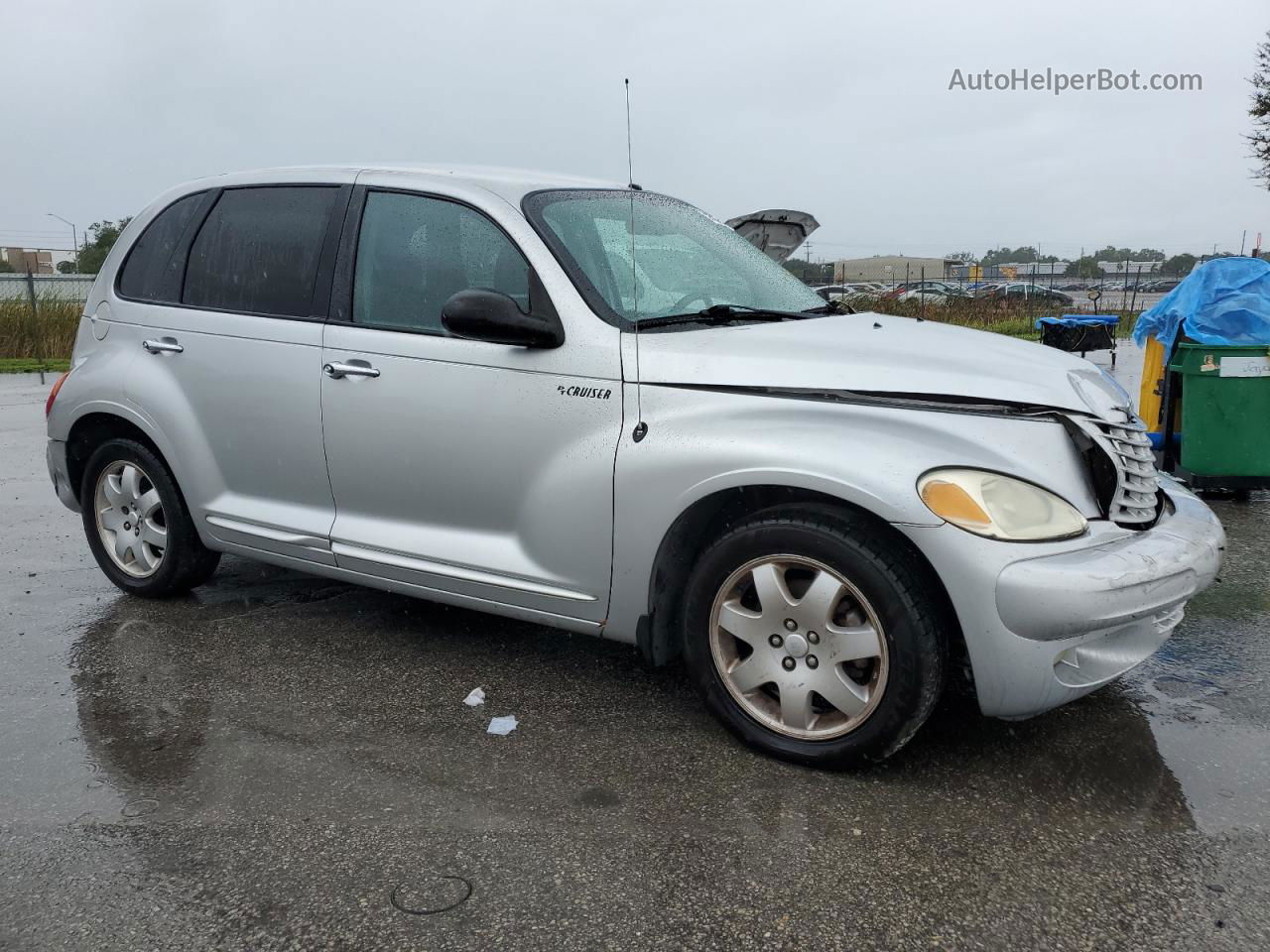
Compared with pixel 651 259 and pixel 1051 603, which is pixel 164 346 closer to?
pixel 651 259

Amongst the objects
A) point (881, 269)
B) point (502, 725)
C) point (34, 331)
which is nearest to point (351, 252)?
point (502, 725)

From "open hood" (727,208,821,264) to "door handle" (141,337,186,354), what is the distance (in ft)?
18.0

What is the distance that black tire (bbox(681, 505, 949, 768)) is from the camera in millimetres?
3084

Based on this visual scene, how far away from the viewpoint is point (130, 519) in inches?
199

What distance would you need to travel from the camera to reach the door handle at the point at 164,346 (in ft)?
15.3

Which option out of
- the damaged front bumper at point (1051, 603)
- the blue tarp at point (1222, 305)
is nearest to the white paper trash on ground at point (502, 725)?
the damaged front bumper at point (1051, 603)

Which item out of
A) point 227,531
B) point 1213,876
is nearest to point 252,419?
point 227,531

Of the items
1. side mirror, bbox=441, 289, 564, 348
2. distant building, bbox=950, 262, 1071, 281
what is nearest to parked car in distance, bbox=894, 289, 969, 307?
distant building, bbox=950, 262, 1071, 281

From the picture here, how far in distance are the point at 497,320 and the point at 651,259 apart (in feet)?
2.49

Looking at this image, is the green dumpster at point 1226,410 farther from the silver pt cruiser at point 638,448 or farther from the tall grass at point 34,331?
the tall grass at point 34,331

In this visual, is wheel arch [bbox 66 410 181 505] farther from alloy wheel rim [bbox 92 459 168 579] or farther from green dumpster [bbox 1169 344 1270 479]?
green dumpster [bbox 1169 344 1270 479]

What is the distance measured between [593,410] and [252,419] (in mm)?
1611

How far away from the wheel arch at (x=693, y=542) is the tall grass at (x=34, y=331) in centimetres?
1898

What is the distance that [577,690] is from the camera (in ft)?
13.2
